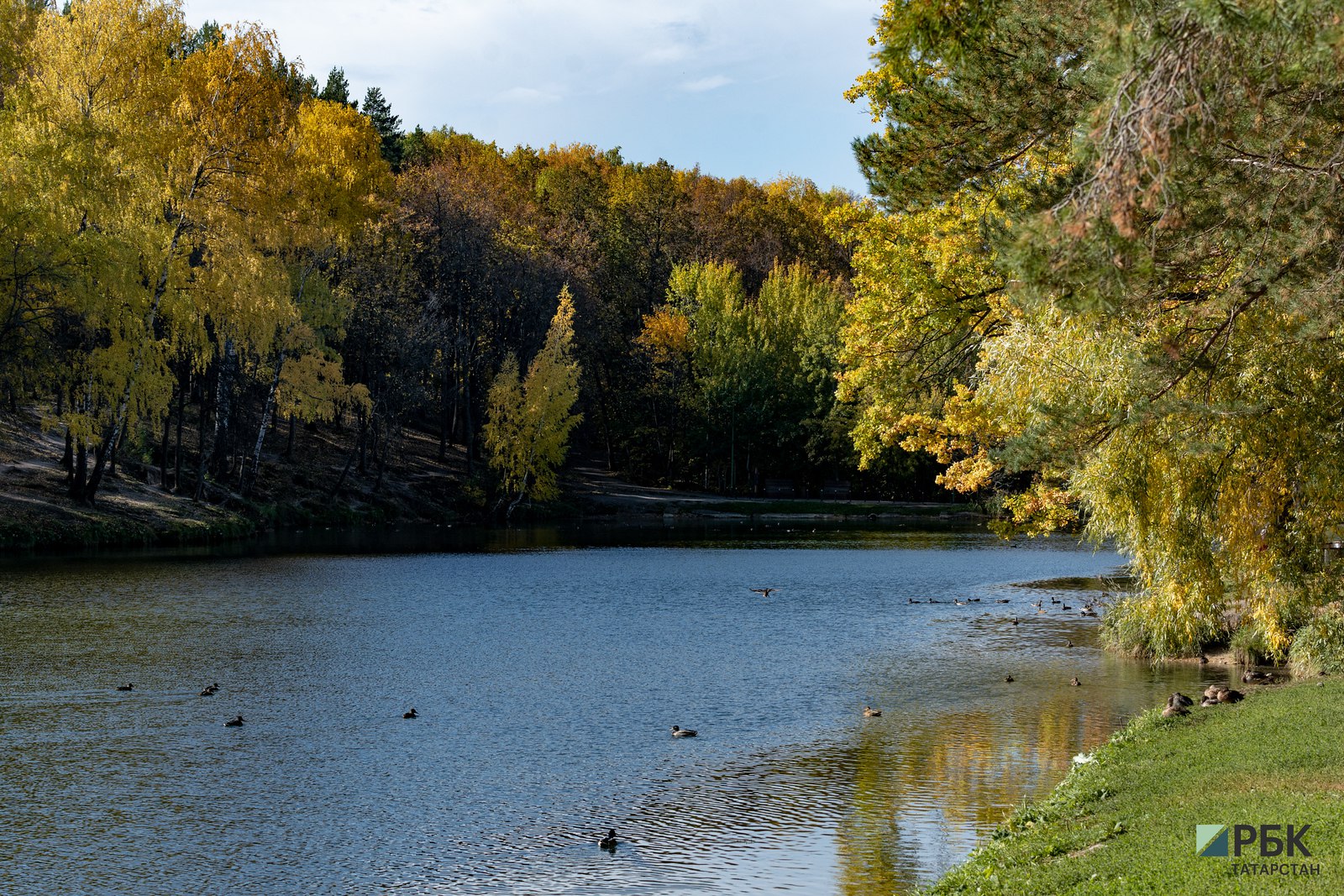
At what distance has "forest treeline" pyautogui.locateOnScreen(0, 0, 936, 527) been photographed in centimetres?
4256

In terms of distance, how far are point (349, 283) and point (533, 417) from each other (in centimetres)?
1273

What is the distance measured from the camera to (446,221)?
72312 mm

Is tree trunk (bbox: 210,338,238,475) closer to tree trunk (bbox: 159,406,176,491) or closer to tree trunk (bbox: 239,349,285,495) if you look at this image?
tree trunk (bbox: 239,349,285,495)

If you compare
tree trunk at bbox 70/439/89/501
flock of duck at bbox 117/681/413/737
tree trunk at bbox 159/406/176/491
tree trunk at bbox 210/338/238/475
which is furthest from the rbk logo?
tree trunk at bbox 210/338/238/475

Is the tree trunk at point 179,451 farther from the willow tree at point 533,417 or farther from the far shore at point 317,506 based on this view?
the willow tree at point 533,417

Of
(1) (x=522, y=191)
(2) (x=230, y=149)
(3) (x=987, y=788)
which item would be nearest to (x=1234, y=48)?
(3) (x=987, y=788)

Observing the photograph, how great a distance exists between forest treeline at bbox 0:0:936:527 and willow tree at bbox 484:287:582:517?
231 millimetres

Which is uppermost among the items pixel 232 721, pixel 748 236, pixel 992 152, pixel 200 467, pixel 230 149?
pixel 748 236

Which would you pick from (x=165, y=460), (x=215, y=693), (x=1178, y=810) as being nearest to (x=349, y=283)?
(x=165, y=460)

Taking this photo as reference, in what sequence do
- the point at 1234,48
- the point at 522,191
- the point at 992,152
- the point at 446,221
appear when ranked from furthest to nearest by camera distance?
1. the point at 522,191
2. the point at 446,221
3. the point at 992,152
4. the point at 1234,48

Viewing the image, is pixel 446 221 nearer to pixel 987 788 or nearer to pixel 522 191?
pixel 522 191

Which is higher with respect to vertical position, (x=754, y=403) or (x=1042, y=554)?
(x=754, y=403)

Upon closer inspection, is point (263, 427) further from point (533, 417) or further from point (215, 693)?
point (215, 693)

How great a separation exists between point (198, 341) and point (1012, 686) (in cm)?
3668
